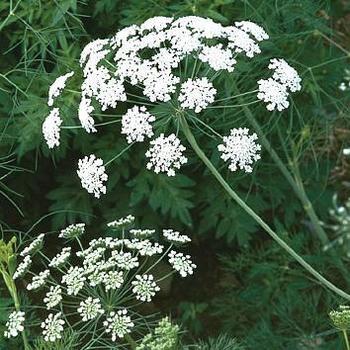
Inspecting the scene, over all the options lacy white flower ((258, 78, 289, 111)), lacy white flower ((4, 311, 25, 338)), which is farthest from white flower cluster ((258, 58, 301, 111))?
lacy white flower ((4, 311, 25, 338))

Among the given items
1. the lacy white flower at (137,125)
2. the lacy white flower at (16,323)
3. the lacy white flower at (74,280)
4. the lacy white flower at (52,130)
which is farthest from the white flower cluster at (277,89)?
the lacy white flower at (16,323)

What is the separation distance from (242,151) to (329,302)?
4.94 feet

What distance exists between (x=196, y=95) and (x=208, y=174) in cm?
173

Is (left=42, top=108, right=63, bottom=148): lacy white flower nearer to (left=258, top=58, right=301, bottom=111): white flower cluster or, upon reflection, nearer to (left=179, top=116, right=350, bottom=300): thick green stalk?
(left=179, top=116, right=350, bottom=300): thick green stalk

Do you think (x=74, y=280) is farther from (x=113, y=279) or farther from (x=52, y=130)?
(x=52, y=130)

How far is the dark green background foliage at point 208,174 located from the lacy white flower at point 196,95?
0.93 meters

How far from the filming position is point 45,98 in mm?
4062

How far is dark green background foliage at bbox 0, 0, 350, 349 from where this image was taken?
13.5 feet

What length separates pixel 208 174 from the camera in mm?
4617

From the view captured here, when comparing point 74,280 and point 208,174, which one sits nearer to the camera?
point 74,280

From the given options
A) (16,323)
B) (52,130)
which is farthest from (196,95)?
(16,323)

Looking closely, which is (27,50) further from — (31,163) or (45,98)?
(31,163)

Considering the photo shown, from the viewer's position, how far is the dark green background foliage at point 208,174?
4.12 metres

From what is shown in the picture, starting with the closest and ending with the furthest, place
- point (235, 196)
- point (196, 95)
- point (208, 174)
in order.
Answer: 1. point (196, 95)
2. point (235, 196)
3. point (208, 174)
